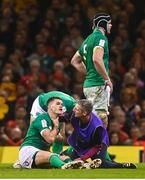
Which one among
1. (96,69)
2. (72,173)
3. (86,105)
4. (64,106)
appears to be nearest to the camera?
(72,173)

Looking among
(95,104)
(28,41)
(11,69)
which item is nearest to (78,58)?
(95,104)

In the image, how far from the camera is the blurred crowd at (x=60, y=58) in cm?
1794

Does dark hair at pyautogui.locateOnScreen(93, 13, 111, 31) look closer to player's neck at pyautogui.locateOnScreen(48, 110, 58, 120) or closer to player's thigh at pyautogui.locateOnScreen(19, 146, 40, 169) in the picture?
player's neck at pyautogui.locateOnScreen(48, 110, 58, 120)

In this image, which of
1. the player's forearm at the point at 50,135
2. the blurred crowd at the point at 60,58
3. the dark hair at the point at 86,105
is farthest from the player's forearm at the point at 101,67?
the blurred crowd at the point at 60,58

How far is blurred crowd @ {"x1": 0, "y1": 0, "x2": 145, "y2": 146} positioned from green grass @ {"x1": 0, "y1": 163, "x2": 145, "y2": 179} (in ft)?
16.4

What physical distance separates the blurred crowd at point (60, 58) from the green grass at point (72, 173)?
499 centimetres

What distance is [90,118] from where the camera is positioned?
12711 millimetres

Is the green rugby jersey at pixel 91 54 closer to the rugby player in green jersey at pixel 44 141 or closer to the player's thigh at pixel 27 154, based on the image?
the rugby player in green jersey at pixel 44 141

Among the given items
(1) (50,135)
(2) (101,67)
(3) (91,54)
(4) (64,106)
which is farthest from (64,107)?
(3) (91,54)

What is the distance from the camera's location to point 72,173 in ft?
38.2

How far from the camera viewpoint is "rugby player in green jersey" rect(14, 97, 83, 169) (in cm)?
1234

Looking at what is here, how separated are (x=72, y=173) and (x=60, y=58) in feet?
28.5

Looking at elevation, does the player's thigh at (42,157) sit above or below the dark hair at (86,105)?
below

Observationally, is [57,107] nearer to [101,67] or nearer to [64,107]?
[64,107]
